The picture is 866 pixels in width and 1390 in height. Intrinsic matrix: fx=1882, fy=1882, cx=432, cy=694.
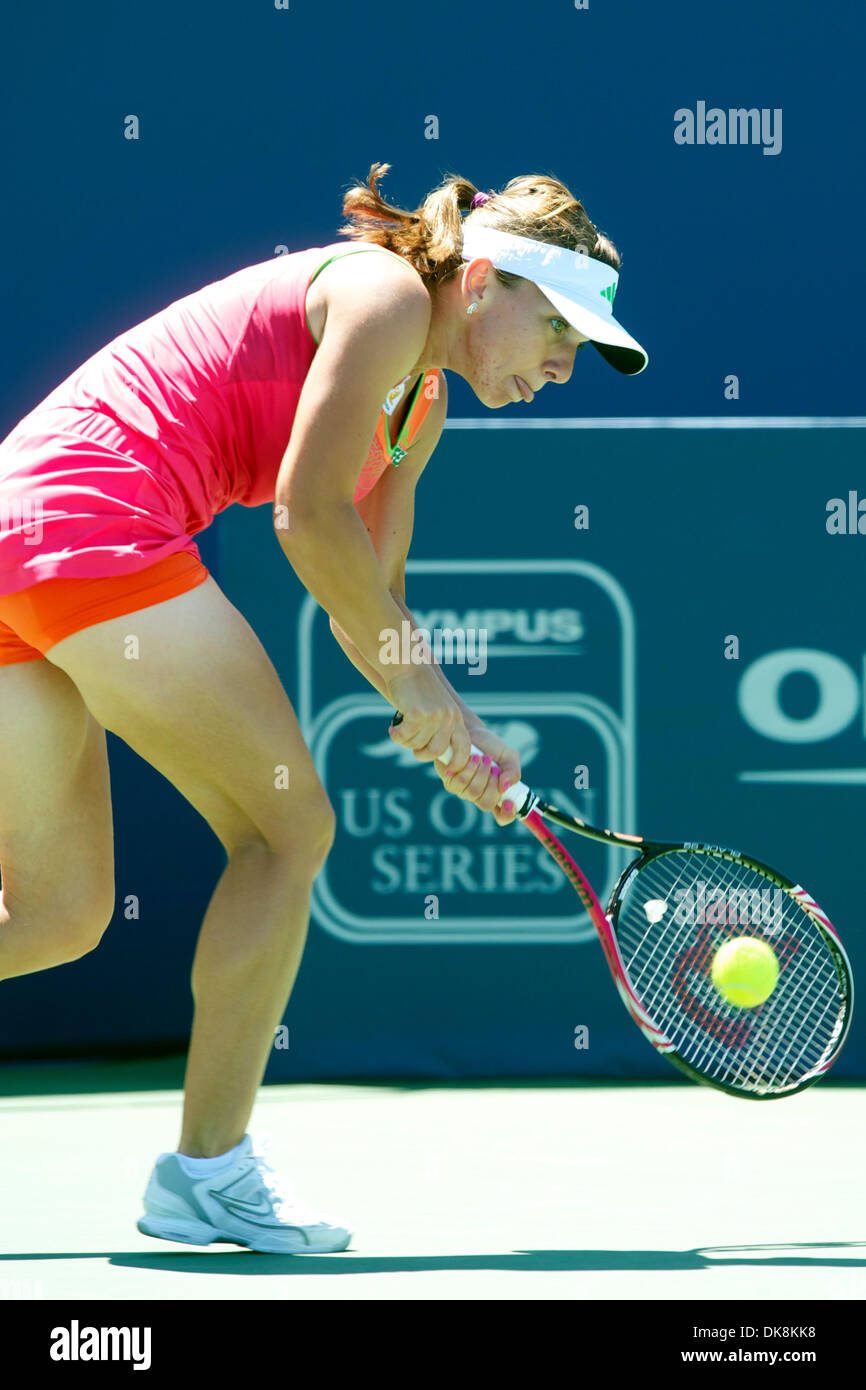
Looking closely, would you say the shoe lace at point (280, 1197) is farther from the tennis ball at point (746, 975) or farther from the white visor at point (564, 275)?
the white visor at point (564, 275)

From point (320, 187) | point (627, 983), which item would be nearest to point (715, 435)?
point (320, 187)

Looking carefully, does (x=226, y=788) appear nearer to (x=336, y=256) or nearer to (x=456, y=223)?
(x=336, y=256)

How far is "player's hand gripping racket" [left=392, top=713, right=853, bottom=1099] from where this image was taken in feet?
8.53

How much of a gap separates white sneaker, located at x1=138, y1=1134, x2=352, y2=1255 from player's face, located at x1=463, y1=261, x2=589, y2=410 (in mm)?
1042

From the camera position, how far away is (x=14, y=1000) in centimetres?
476

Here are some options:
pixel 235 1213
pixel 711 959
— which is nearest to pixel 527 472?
pixel 711 959

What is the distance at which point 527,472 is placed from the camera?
13.6 ft

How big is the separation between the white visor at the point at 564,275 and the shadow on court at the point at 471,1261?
1.14 m

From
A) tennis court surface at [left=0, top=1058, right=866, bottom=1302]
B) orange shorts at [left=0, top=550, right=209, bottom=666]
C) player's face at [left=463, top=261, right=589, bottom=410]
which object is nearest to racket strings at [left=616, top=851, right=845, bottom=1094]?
tennis court surface at [left=0, top=1058, right=866, bottom=1302]

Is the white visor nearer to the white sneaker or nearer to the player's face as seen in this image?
the player's face

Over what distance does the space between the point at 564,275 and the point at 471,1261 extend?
1263 millimetres

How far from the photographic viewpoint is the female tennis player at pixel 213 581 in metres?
2.28

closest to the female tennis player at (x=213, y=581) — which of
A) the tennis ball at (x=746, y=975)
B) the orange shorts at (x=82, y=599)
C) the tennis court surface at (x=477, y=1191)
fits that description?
the orange shorts at (x=82, y=599)

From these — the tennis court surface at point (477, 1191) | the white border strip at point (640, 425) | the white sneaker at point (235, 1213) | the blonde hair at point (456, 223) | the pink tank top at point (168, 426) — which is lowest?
the tennis court surface at point (477, 1191)
